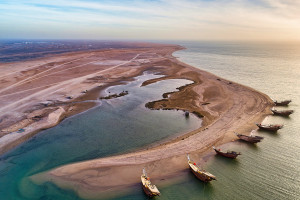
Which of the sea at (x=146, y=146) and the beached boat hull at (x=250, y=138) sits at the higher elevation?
the beached boat hull at (x=250, y=138)

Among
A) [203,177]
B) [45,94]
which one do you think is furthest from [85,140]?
[45,94]

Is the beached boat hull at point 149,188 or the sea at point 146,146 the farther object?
the sea at point 146,146

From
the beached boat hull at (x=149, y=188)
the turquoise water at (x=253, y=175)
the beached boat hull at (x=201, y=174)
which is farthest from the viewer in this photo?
the beached boat hull at (x=201, y=174)

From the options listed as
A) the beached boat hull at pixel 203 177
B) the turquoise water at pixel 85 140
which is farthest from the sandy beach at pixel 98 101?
the beached boat hull at pixel 203 177

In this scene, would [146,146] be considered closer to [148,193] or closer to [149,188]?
[149,188]

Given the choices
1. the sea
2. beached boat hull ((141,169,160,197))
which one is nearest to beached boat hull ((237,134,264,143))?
the sea

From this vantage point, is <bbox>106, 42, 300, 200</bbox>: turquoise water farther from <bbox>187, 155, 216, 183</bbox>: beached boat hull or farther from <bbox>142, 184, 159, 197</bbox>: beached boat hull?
<bbox>142, 184, 159, 197</bbox>: beached boat hull

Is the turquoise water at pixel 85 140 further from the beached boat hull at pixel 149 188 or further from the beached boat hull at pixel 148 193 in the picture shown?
the beached boat hull at pixel 148 193
